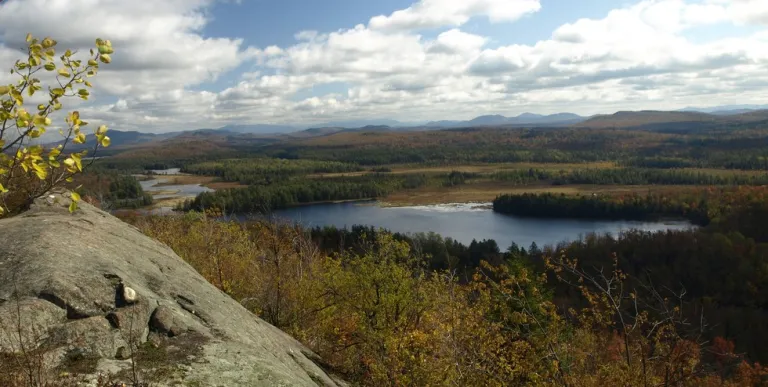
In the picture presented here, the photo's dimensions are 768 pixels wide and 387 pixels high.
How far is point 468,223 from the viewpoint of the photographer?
136 m

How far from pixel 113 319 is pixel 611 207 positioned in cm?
15751

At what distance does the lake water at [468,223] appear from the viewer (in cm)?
11951

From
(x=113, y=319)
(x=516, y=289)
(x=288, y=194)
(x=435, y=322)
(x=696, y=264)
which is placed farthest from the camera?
(x=288, y=194)

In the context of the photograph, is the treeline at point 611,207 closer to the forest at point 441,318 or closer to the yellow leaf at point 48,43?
the forest at point 441,318

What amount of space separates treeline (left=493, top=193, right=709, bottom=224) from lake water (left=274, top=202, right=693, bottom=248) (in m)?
6.34

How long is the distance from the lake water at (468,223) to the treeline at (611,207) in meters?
6.34

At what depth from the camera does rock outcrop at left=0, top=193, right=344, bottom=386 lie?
6.50 m

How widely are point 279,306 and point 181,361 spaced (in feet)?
46.8

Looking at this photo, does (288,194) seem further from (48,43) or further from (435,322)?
(48,43)

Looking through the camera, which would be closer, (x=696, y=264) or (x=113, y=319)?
(x=113, y=319)

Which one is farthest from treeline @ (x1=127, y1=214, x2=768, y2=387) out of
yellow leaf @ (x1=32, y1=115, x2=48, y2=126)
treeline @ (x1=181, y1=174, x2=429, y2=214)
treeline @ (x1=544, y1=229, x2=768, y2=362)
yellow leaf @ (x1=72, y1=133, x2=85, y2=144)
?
treeline @ (x1=181, y1=174, x2=429, y2=214)

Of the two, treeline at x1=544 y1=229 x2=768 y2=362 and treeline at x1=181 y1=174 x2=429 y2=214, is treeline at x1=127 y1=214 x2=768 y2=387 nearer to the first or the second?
treeline at x1=544 y1=229 x2=768 y2=362

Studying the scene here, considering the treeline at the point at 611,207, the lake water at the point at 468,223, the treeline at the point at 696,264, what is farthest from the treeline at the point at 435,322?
the treeline at the point at 611,207

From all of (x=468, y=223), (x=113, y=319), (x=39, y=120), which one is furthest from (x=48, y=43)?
(x=468, y=223)
